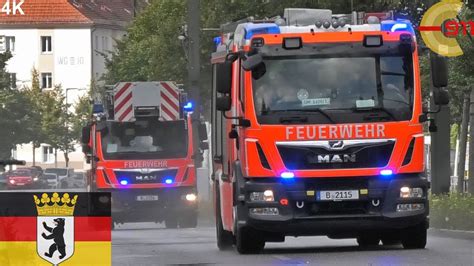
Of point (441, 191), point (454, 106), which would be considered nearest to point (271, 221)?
point (441, 191)

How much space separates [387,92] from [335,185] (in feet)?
4.23

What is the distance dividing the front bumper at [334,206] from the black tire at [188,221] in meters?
16.9

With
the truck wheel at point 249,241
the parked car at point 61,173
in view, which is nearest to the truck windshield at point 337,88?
the truck wheel at point 249,241

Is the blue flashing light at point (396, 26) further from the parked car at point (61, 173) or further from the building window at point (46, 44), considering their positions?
the building window at point (46, 44)

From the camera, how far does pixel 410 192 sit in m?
19.4

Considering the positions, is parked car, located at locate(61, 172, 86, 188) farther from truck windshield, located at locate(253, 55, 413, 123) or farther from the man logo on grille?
the man logo on grille

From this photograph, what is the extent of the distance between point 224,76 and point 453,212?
30.6ft

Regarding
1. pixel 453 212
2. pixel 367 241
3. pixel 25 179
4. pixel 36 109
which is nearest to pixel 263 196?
pixel 367 241

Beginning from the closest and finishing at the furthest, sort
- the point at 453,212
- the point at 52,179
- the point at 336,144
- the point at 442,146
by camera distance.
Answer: the point at 336,144
the point at 453,212
the point at 442,146
the point at 52,179

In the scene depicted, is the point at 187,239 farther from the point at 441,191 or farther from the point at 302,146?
the point at 302,146

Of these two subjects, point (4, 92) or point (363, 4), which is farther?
point (4, 92)

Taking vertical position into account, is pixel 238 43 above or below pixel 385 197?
above

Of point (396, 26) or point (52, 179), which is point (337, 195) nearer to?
point (396, 26)

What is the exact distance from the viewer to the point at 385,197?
19.3 meters
